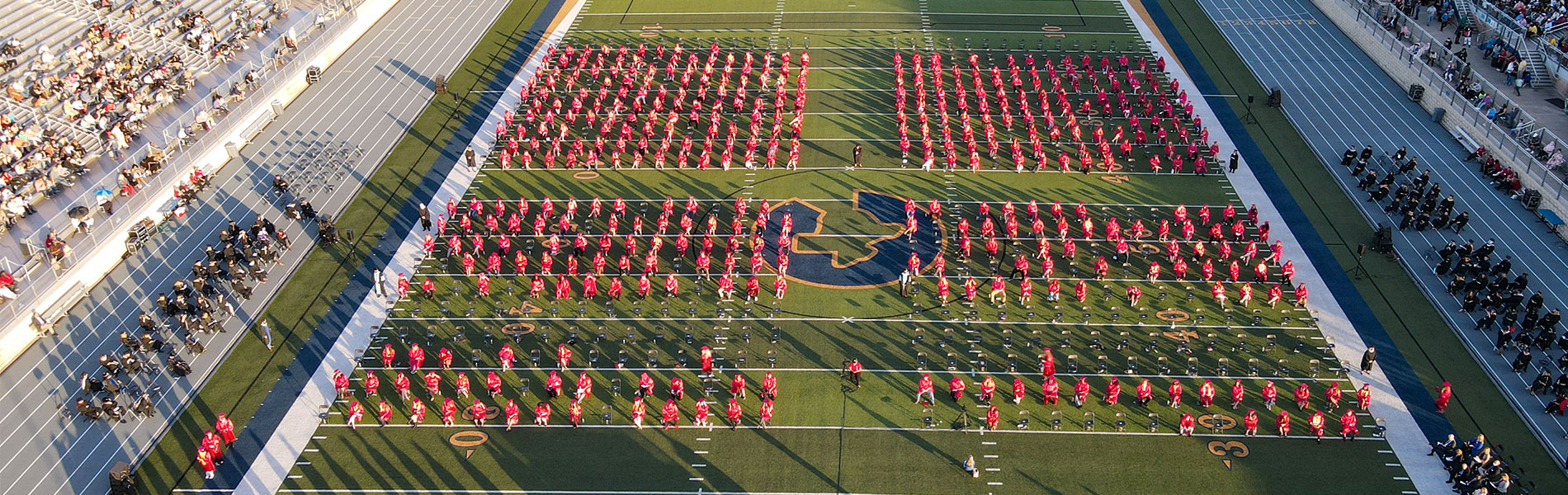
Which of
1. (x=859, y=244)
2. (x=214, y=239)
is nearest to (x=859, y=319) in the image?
(x=859, y=244)

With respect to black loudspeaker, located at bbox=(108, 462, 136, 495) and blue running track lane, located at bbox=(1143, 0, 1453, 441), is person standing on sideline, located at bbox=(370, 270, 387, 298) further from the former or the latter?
blue running track lane, located at bbox=(1143, 0, 1453, 441)

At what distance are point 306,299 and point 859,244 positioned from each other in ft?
57.9

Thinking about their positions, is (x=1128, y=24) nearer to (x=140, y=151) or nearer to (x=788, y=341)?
(x=788, y=341)

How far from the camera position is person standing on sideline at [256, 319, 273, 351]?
36.7m

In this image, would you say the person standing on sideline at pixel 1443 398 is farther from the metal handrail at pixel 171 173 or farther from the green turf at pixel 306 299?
the metal handrail at pixel 171 173

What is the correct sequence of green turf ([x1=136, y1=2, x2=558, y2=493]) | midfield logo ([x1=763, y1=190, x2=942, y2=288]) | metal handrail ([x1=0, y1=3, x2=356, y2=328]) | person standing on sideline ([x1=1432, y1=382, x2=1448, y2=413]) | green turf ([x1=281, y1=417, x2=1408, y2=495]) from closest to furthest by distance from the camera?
green turf ([x1=281, y1=417, x2=1408, y2=495]), green turf ([x1=136, y1=2, x2=558, y2=493]), person standing on sideline ([x1=1432, y1=382, x2=1448, y2=413]), metal handrail ([x1=0, y1=3, x2=356, y2=328]), midfield logo ([x1=763, y1=190, x2=942, y2=288])

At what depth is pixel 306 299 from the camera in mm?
39312

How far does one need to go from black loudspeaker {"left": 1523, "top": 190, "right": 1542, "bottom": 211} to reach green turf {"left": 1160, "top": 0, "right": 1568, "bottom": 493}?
599cm

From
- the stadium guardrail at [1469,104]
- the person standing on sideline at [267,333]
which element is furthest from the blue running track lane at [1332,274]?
the person standing on sideline at [267,333]

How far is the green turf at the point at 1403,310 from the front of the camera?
32.4 metres

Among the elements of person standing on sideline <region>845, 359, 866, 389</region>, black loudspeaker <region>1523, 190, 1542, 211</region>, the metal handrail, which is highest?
the metal handrail

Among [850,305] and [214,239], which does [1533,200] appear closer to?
[850,305]

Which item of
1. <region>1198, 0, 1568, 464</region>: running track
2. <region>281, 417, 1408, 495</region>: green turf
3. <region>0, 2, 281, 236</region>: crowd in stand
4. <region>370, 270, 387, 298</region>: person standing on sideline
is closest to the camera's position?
<region>281, 417, 1408, 495</region>: green turf

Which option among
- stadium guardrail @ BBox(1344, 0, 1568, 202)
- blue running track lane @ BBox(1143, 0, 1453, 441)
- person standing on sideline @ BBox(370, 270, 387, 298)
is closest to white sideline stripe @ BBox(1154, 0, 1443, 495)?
blue running track lane @ BBox(1143, 0, 1453, 441)
